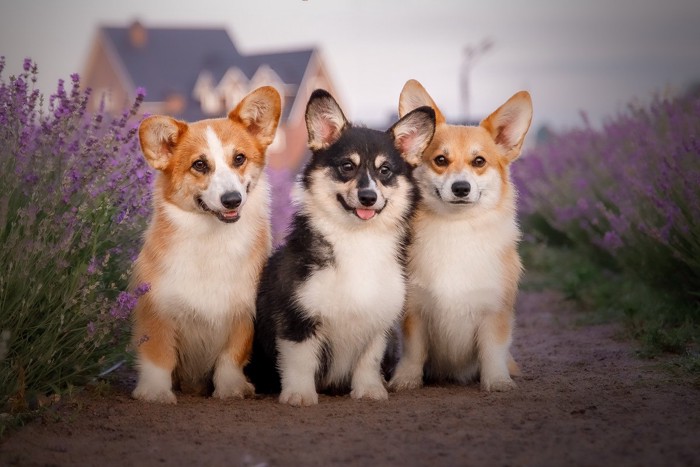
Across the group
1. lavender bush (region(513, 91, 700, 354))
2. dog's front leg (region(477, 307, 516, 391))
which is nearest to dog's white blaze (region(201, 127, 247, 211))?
dog's front leg (region(477, 307, 516, 391))

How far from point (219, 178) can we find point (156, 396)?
110 cm

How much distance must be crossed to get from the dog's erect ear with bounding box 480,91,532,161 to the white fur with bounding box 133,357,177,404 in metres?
2.16

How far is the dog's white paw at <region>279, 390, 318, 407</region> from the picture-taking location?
4.20 meters

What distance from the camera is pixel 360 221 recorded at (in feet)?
14.0

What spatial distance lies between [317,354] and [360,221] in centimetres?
68

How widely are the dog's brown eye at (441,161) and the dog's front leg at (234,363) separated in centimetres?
125

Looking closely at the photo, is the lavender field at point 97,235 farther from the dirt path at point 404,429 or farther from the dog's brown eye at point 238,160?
the dog's brown eye at point 238,160

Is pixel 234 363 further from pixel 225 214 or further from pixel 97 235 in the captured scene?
pixel 97 235

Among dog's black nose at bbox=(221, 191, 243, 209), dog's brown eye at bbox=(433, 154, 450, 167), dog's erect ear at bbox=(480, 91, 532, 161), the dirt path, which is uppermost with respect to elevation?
dog's erect ear at bbox=(480, 91, 532, 161)

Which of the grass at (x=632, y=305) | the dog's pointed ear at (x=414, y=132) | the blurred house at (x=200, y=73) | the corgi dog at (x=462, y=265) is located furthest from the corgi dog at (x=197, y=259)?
the blurred house at (x=200, y=73)

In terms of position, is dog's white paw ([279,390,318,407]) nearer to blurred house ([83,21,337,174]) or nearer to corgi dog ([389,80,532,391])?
corgi dog ([389,80,532,391])

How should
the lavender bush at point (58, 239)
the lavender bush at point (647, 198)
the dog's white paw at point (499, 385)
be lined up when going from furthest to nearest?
the lavender bush at point (647, 198) → the dog's white paw at point (499, 385) → the lavender bush at point (58, 239)

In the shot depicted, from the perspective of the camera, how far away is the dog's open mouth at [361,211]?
4.19 m

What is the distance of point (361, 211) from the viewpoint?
4191 millimetres
